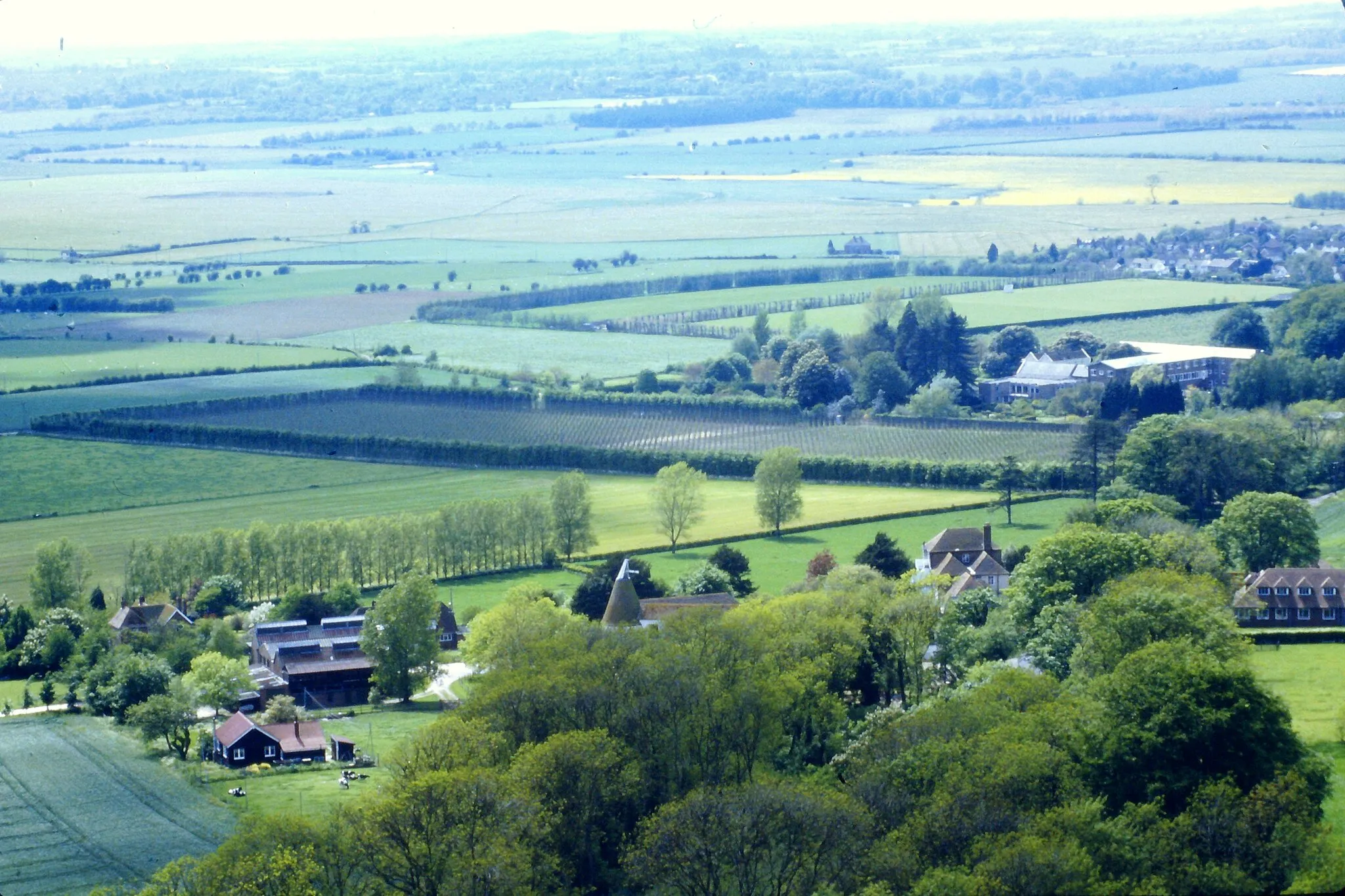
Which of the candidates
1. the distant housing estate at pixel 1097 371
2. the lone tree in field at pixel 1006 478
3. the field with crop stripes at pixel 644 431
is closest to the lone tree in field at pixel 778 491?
the lone tree in field at pixel 1006 478

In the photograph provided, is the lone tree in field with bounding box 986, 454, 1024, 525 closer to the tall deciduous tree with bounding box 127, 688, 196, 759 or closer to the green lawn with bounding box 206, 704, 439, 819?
the green lawn with bounding box 206, 704, 439, 819

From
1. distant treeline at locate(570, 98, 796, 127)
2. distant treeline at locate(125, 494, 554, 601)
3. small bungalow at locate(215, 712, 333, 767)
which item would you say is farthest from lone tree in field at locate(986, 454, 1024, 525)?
distant treeline at locate(570, 98, 796, 127)

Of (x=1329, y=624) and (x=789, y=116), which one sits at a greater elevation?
(x=789, y=116)

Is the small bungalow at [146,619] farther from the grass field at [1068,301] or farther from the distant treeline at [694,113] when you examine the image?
the distant treeline at [694,113]

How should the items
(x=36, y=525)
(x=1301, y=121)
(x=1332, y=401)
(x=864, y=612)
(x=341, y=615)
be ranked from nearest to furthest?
(x=864, y=612) → (x=341, y=615) → (x=36, y=525) → (x=1332, y=401) → (x=1301, y=121)

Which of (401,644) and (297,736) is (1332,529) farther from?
(297,736)

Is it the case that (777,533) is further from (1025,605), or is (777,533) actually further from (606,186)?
(606,186)

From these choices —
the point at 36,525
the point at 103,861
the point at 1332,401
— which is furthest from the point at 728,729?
the point at 1332,401
